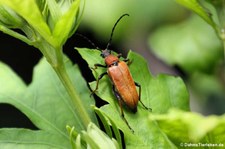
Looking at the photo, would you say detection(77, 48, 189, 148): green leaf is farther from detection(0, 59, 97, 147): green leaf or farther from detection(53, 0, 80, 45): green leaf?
detection(53, 0, 80, 45): green leaf

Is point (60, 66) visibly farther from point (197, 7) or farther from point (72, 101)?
→ point (197, 7)

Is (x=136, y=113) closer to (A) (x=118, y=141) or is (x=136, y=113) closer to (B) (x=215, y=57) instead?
(A) (x=118, y=141)

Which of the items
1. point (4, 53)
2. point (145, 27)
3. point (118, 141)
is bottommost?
point (4, 53)

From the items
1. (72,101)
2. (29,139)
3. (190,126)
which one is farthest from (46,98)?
(190,126)

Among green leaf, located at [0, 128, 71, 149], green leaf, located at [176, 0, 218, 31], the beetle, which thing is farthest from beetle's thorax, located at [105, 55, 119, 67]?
green leaf, located at [176, 0, 218, 31]

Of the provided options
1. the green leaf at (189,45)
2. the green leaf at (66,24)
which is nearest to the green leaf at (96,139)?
the green leaf at (66,24)

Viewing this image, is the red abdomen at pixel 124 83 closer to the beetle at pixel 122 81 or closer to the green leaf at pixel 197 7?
the beetle at pixel 122 81

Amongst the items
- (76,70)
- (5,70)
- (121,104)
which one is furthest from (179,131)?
(5,70)
